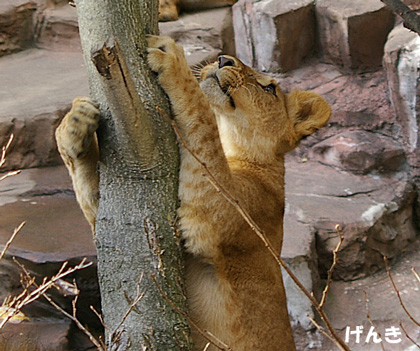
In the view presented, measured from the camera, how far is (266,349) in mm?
3336

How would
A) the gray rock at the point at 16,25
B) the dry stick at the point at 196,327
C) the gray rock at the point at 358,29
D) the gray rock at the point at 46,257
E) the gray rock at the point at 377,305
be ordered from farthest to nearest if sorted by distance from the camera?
the gray rock at the point at 16,25, the gray rock at the point at 358,29, the gray rock at the point at 377,305, the gray rock at the point at 46,257, the dry stick at the point at 196,327

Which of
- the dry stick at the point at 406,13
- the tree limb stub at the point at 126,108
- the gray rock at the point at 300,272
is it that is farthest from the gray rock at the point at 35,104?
the dry stick at the point at 406,13

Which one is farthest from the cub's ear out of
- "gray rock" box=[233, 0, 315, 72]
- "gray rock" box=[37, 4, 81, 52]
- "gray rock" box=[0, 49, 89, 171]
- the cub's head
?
"gray rock" box=[37, 4, 81, 52]

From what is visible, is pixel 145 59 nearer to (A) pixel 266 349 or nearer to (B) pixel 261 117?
(B) pixel 261 117

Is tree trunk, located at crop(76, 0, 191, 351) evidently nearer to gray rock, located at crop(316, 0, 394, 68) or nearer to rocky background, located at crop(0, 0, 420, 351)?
rocky background, located at crop(0, 0, 420, 351)

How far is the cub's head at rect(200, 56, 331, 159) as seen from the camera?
11.8ft

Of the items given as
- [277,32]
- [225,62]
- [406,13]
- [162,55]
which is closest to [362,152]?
[277,32]

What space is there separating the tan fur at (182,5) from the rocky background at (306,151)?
136mm

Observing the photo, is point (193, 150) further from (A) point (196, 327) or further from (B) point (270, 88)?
(B) point (270, 88)

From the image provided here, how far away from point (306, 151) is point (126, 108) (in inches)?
237

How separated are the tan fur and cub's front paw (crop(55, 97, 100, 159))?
7.11 m

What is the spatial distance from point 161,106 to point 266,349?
1365 mm

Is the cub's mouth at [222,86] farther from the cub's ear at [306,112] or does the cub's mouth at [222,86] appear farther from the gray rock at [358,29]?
the gray rock at [358,29]

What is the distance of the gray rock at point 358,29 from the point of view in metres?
8.55
